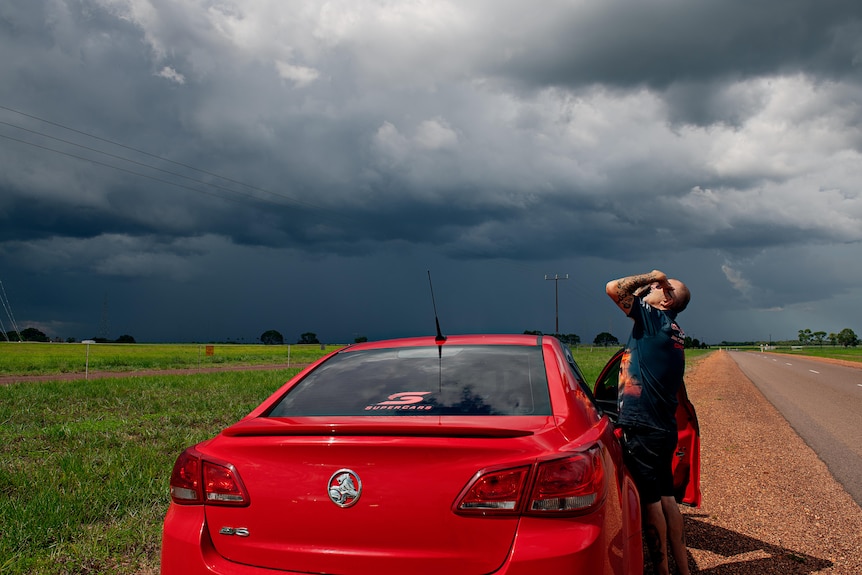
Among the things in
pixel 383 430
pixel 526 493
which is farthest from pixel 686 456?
pixel 383 430

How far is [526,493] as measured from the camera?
7.25ft

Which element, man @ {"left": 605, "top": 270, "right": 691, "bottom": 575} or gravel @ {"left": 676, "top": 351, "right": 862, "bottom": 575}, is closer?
man @ {"left": 605, "top": 270, "right": 691, "bottom": 575}

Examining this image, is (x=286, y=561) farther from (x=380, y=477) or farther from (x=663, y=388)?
(x=663, y=388)

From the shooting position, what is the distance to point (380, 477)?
2.29 m

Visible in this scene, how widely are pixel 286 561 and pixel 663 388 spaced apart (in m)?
2.56

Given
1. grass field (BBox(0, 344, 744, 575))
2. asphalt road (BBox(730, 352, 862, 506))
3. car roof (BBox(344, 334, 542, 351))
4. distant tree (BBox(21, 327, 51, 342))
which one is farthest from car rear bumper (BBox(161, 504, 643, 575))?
distant tree (BBox(21, 327, 51, 342))

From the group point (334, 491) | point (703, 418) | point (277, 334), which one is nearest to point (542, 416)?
point (334, 491)

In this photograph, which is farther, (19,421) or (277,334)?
(277,334)

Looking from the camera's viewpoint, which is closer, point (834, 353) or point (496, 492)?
point (496, 492)

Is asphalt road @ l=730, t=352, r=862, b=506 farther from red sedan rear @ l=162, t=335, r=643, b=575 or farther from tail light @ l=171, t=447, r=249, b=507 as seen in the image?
tail light @ l=171, t=447, r=249, b=507

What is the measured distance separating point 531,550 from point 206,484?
1.22 m

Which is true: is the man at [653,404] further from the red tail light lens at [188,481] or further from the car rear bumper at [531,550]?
the red tail light lens at [188,481]

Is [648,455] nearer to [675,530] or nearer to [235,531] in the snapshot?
[675,530]

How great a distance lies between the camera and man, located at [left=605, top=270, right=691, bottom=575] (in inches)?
156
